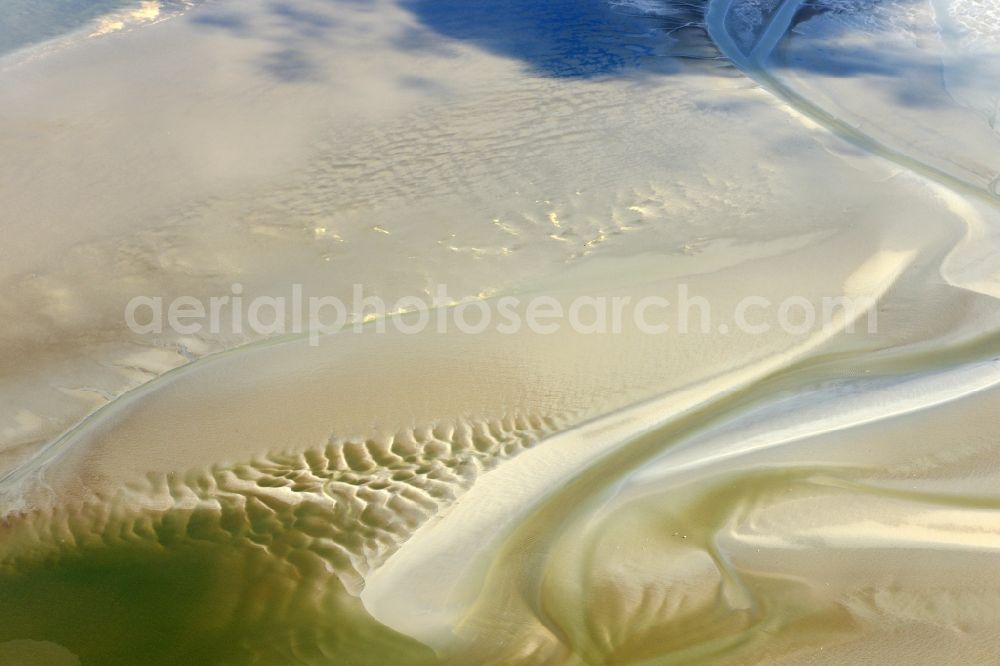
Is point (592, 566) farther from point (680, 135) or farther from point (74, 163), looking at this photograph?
point (74, 163)

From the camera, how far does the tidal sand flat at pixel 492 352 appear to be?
3240mm

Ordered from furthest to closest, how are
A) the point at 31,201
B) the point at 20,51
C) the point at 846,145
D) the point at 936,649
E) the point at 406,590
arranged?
the point at 20,51 → the point at 846,145 → the point at 31,201 → the point at 406,590 → the point at 936,649

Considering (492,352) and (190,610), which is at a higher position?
(492,352)

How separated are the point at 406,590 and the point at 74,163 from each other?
3861mm

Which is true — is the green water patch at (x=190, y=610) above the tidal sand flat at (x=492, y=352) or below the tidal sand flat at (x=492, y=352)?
below

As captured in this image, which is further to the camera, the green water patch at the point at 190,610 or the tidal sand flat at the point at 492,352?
the tidal sand flat at the point at 492,352

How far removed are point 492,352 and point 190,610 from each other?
1757mm

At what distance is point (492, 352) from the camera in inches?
170

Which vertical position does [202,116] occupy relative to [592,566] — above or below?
above

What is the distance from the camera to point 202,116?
6.19 metres

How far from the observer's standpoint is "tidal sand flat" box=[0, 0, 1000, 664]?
3240 mm

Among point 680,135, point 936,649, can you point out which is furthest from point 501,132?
point 936,649

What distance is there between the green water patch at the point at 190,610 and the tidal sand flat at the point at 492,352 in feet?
0.04

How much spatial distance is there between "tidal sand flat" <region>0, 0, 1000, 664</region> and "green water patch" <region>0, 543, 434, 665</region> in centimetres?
1
